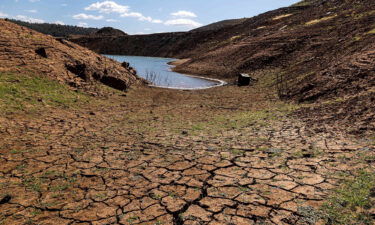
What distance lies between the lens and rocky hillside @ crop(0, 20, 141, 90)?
34.4 feet

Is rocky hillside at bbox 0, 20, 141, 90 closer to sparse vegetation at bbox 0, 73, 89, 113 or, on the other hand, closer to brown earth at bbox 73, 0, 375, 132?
sparse vegetation at bbox 0, 73, 89, 113

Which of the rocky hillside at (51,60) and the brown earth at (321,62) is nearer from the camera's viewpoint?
the brown earth at (321,62)

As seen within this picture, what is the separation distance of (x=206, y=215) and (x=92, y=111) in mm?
6941

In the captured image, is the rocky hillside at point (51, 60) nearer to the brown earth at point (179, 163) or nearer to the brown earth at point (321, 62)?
the brown earth at point (179, 163)

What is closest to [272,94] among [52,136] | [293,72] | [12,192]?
[293,72]

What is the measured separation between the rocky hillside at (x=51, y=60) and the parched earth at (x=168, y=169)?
330 cm

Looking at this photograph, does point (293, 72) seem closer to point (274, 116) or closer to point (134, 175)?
point (274, 116)

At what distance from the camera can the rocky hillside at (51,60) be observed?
1048cm

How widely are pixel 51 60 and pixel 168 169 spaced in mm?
9444

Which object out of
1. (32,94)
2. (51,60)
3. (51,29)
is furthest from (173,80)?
(51,29)

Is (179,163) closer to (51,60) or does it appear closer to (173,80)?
(51,60)

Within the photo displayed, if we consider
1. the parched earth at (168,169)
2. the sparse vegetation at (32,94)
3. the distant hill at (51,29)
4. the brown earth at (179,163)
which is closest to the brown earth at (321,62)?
the brown earth at (179,163)

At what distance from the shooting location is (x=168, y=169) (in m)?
4.71

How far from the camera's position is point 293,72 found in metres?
16.1
